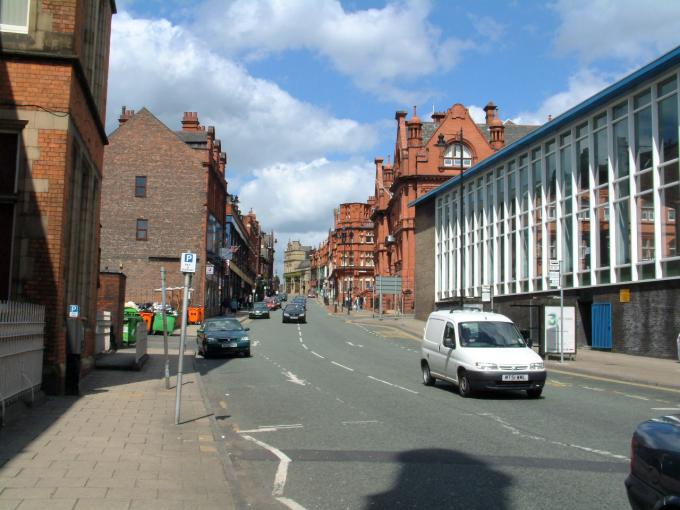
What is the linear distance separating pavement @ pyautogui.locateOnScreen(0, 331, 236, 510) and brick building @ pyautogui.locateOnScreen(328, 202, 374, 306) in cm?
9613

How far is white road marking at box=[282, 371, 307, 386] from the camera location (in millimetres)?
17297

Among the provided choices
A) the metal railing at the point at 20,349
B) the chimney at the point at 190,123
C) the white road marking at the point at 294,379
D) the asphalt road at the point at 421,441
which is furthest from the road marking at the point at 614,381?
the chimney at the point at 190,123

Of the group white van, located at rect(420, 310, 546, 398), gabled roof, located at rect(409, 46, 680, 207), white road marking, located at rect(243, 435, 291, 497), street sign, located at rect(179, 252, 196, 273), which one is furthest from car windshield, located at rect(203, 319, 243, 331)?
gabled roof, located at rect(409, 46, 680, 207)

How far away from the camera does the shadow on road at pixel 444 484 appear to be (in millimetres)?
6336

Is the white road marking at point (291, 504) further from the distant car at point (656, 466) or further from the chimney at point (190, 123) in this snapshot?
the chimney at point (190, 123)

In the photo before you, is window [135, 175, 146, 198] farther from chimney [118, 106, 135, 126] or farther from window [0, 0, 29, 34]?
window [0, 0, 29, 34]

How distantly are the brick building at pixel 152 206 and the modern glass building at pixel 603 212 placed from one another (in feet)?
72.0

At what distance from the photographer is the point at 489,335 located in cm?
1511

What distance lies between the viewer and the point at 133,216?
51.5 metres

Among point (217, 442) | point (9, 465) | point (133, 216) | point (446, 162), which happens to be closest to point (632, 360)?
point (217, 442)

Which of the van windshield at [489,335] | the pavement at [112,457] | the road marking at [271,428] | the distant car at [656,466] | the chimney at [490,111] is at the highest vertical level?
the chimney at [490,111]

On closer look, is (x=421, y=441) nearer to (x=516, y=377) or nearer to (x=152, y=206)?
(x=516, y=377)

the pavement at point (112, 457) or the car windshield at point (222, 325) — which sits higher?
the car windshield at point (222, 325)

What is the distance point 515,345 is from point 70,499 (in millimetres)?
10823
